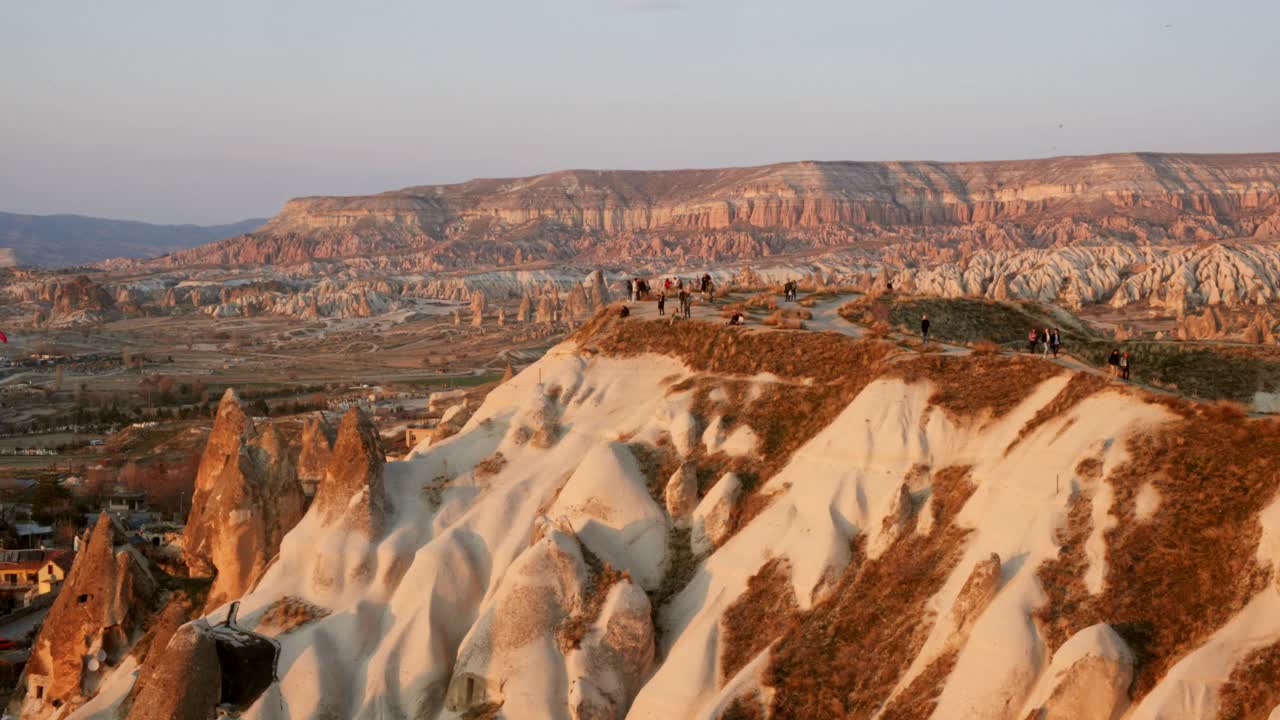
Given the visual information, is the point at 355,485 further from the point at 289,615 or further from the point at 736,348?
the point at 736,348

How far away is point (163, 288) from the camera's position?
198 metres

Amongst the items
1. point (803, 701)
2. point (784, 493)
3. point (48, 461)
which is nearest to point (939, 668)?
point (803, 701)

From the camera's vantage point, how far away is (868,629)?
19.5 m

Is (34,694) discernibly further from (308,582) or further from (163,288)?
(163,288)

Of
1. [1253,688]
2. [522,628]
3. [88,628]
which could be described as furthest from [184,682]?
[1253,688]

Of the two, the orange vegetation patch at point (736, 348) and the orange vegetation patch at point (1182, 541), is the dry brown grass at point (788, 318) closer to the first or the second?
the orange vegetation patch at point (736, 348)

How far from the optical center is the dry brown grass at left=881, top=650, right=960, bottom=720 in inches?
684

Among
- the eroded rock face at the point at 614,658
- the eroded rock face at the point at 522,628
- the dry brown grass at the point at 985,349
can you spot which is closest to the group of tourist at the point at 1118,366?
the dry brown grass at the point at 985,349

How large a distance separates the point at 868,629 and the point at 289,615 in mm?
11009

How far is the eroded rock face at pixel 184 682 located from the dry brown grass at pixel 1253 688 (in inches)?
605

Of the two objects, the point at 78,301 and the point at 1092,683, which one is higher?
the point at 1092,683

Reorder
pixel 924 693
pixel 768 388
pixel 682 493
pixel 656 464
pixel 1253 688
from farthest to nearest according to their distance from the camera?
pixel 768 388
pixel 656 464
pixel 682 493
pixel 924 693
pixel 1253 688

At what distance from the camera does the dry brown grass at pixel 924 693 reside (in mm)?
17375

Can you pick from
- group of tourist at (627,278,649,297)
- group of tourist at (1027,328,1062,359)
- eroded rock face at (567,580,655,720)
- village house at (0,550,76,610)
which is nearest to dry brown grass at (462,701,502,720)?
eroded rock face at (567,580,655,720)
